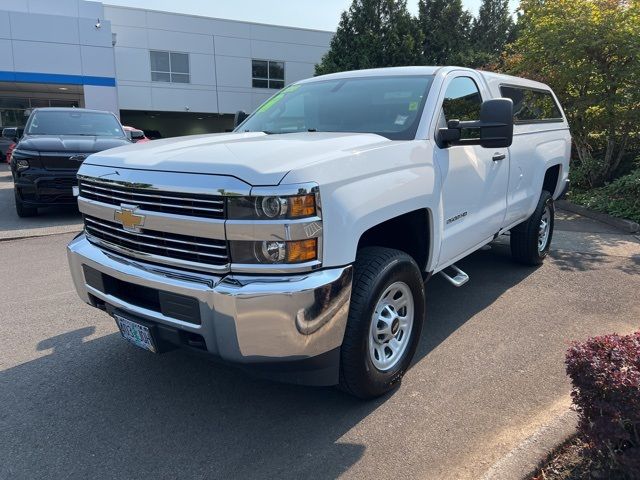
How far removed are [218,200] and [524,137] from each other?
11.7 feet

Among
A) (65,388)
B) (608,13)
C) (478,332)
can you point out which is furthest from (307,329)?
(608,13)

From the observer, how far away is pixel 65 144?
8062 millimetres

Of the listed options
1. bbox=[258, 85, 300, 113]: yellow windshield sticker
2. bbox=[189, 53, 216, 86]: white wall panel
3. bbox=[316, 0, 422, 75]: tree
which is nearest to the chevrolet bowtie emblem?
bbox=[258, 85, 300, 113]: yellow windshield sticker

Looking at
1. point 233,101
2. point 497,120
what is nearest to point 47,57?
point 233,101

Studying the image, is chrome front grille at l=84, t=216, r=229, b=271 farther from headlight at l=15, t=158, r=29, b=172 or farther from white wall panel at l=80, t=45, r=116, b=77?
white wall panel at l=80, t=45, r=116, b=77

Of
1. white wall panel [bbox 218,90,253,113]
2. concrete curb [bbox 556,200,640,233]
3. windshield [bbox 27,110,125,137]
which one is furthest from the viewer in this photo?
white wall panel [bbox 218,90,253,113]

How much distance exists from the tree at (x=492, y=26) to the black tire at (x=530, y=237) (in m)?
24.3

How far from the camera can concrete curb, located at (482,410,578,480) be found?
7.75 feet

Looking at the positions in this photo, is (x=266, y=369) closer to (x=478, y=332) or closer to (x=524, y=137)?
(x=478, y=332)

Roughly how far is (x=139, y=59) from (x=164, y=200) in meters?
28.2

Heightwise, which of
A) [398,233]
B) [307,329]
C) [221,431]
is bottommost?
[221,431]

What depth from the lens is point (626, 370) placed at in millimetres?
2156

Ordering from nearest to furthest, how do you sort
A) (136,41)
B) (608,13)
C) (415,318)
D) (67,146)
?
(415,318) → (67,146) → (608,13) → (136,41)

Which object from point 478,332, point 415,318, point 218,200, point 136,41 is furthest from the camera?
point 136,41
